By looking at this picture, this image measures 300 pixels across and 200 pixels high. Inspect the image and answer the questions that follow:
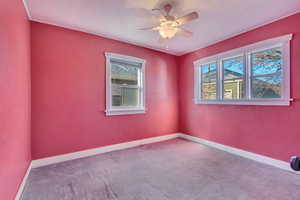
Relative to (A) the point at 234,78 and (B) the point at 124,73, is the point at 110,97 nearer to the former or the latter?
(B) the point at 124,73

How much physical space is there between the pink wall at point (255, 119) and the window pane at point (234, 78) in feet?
0.91

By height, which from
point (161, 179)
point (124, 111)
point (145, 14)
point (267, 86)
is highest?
point (145, 14)

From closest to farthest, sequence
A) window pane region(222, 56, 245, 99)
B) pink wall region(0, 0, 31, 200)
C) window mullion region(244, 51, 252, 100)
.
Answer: pink wall region(0, 0, 31, 200) < window mullion region(244, 51, 252, 100) < window pane region(222, 56, 245, 99)

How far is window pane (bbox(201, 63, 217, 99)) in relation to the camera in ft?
12.3

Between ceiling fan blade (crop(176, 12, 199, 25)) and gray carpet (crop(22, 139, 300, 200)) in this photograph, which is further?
ceiling fan blade (crop(176, 12, 199, 25))

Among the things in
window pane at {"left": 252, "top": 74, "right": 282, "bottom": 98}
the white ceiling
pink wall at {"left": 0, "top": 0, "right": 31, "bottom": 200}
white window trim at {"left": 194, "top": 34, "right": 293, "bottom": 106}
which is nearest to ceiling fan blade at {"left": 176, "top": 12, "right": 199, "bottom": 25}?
the white ceiling

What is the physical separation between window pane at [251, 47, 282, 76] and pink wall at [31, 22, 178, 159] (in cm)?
255

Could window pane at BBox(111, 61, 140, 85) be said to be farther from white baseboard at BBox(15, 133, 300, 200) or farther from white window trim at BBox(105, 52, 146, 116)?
white baseboard at BBox(15, 133, 300, 200)

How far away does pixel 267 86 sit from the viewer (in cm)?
278

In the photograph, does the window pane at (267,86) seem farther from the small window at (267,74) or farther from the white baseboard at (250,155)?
the white baseboard at (250,155)

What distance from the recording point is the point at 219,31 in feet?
10.0

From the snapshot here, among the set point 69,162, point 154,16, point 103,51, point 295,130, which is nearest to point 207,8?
point 154,16

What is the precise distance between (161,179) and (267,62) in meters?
2.88

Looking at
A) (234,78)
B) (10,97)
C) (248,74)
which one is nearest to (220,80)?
(234,78)
